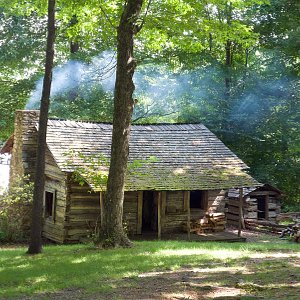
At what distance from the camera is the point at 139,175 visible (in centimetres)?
2050

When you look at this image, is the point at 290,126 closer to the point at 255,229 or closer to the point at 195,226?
the point at 255,229

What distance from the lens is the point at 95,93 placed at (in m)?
32.3

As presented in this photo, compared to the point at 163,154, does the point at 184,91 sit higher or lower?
higher

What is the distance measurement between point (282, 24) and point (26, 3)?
21782 millimetres

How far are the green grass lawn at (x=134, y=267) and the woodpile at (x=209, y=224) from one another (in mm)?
7337

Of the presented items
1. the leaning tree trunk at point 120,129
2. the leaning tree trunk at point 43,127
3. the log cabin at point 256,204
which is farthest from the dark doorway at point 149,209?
the leaning tree trunk at point 43,127

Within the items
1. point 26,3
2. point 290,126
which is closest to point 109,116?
point 290,126

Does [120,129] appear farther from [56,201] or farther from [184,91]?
[184,91]

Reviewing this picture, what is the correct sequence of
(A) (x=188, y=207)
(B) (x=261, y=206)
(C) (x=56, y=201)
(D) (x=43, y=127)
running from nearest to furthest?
(D) (x=43, y=127)
(A) (x=188, y=207)
(C) (x=56, y=201)
(B) (x=261, y=206)

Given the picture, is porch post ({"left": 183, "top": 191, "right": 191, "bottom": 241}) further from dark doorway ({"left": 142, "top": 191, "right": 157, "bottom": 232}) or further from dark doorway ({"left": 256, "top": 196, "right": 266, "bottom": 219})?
dark doorway ({"left": 256, "top": 196, "right": 266, "bottom": 219})

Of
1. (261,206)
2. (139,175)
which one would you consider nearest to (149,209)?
(139,175)

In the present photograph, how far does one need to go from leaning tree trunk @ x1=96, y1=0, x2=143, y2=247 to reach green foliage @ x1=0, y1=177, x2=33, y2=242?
7.22 meters

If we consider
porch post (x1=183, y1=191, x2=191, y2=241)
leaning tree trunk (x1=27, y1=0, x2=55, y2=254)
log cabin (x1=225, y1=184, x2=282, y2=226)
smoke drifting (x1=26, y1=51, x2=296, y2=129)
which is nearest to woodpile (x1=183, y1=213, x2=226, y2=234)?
porch post (x1=183, y1=191, x2=191, y2=241)

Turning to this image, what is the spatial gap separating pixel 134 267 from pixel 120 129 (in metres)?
4.34
